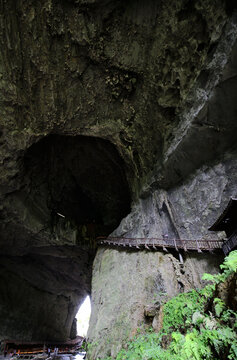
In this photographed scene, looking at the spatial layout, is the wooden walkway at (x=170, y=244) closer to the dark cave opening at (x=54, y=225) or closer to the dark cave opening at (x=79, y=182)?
the dark cave opening at (x=54, y=225)

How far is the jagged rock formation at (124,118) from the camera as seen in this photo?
33.8 ft

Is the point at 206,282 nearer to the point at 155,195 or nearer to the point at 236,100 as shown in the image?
the point at 155,195

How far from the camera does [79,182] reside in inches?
858

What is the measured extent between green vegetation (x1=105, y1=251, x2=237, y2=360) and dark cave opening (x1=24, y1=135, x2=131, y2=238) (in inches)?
467

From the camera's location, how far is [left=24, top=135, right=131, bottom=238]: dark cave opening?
17.9 metres

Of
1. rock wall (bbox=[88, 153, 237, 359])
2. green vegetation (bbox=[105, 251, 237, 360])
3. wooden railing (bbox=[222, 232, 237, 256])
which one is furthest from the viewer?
rock wall (bbox=[88, 153, 237, 359])

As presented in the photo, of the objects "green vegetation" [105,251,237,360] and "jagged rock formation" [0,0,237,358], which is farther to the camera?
"jagged rock formation" [0,0,237,358]

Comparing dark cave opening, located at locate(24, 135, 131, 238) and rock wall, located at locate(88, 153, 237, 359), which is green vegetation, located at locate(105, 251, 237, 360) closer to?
rock wall, located at locate(88, 153, 237, 359)

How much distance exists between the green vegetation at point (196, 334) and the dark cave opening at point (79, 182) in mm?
11863

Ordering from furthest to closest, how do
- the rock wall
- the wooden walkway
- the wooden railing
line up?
the wooden walkway < the rock wall < the wooden railing

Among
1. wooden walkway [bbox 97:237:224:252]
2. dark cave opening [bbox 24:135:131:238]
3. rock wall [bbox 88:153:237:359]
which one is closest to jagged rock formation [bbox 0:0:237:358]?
rock wall [bbox 88:153:237:359]

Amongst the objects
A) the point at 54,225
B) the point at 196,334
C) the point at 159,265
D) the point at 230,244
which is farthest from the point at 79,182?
the point at 196,334

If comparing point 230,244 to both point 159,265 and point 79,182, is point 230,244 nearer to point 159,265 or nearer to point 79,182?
point 159,265

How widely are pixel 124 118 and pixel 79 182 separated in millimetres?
9300
